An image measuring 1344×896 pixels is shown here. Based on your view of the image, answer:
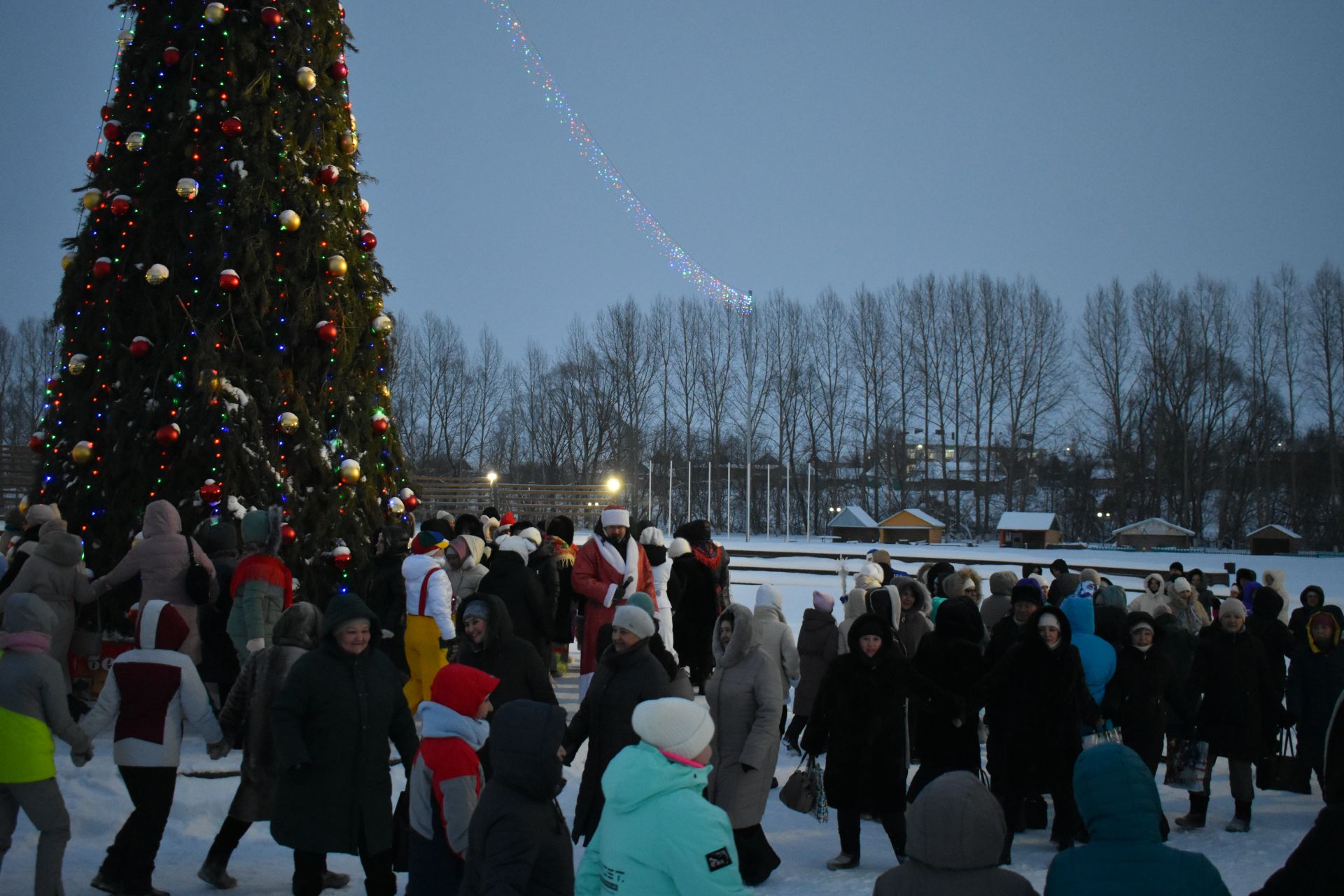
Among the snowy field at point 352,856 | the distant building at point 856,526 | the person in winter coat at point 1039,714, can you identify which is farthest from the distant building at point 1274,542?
the person in winter coat at point 1039,714

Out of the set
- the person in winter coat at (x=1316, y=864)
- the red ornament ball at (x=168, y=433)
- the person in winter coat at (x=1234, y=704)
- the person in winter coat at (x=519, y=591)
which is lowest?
the person in winter coat at (x=1234, y=704)

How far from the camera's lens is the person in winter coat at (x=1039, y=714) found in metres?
6.12

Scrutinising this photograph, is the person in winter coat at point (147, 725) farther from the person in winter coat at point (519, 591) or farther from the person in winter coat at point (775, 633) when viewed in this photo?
the person in winter coat at point (775, 633)

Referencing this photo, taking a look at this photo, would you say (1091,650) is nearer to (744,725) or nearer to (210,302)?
(744,725)

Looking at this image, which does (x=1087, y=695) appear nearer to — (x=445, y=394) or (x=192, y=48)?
(x=192, y=48)

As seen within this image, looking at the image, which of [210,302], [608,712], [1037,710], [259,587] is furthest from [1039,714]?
[210,302]

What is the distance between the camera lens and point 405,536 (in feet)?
29.1

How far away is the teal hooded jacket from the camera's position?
2.77 meters

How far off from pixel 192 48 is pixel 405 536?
15.6 ft

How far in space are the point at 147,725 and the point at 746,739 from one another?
299cm

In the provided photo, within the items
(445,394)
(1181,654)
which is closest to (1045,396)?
(445,394)

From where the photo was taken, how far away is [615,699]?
4.87 m

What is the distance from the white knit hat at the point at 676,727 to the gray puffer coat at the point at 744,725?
8.60ft

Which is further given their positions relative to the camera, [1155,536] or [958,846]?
[1155,536]
